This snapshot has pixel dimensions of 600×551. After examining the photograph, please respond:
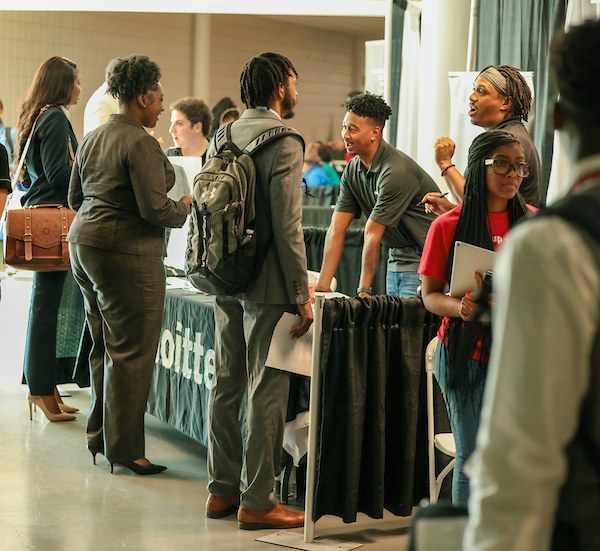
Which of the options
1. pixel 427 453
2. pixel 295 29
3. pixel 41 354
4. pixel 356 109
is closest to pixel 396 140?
pixel 356 109

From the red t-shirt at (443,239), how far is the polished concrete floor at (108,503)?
1.03m

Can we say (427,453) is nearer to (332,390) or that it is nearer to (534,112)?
(332,390)

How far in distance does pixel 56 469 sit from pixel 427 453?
162cm

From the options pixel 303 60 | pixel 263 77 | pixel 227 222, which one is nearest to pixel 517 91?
pixel 263 77

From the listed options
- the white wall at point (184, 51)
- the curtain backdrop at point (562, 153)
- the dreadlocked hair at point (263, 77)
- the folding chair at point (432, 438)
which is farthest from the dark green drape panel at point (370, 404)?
the white wall at point (184, 51)

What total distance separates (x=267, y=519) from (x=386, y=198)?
4.41 feet

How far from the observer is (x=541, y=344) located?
0.72m

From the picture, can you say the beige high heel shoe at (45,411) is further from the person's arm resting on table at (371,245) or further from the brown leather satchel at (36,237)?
the person's arm resting on table at (371,245)

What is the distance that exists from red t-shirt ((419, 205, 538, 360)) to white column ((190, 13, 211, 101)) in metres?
11.1

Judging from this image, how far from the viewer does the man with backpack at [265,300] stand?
251 cm

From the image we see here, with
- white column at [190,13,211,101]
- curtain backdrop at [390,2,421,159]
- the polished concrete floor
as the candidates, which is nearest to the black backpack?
the polished concrete floor

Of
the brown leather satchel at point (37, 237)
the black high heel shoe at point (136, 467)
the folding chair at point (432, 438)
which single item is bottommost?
the black high heel shoe at point (136, 467)

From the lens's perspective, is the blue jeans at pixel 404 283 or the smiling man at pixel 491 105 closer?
the smiling man at pixel 491 105

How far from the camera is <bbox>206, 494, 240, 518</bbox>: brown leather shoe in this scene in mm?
2768
